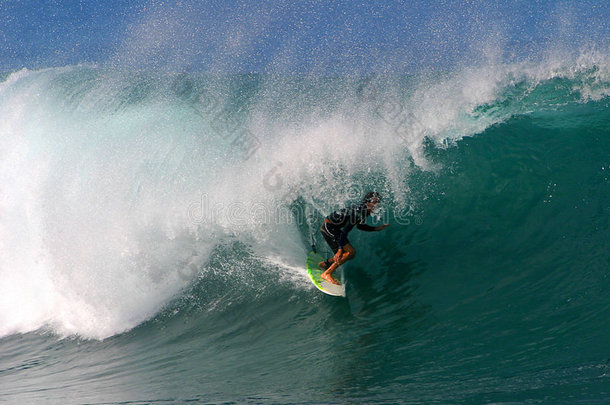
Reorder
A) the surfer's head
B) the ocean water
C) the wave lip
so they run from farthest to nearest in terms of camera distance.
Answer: the wave lip
the surfer's head
the ocean water

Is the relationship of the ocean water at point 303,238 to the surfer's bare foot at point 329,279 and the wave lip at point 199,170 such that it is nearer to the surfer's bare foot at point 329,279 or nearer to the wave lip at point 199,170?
the wave lip at point 199,170

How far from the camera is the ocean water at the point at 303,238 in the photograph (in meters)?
4.45

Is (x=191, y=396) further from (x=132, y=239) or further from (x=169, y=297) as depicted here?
(x=132, y=239)

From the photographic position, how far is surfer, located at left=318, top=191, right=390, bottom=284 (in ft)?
18.9

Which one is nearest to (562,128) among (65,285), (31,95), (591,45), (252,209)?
(591,45)

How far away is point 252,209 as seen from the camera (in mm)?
7758

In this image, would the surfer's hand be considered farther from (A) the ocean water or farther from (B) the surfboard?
(A) the ocean water

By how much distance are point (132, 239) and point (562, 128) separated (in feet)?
24.3

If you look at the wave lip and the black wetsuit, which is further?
the wave lip

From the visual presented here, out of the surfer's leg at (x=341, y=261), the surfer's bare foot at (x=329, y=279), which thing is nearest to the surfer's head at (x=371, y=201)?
the surfer's leg at (x=341, y=261)

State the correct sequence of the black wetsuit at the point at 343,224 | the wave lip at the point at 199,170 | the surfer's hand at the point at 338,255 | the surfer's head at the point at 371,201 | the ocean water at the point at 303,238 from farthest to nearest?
the wave lip at the point at 199,170, the surfer's hand at the point at 338,255, the black wetsuit at the point at 343,224, the surfer's head at the point at 371,201, the ocean water at the point at 303,238

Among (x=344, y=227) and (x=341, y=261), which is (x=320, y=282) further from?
(x=344, y=227)

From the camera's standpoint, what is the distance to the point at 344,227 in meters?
5.86

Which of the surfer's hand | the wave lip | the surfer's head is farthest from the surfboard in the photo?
the surfer's head
